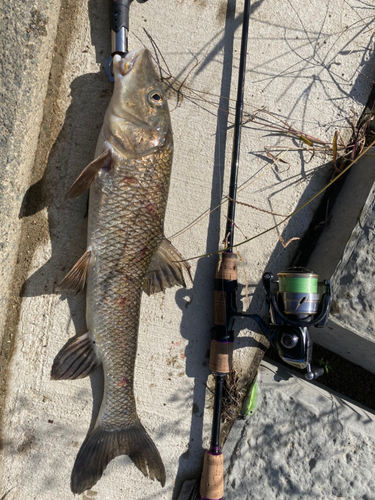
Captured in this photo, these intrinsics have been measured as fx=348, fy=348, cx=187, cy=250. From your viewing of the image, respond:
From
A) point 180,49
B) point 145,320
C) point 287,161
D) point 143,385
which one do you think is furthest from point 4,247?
point 287,161

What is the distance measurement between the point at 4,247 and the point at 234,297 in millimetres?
1528

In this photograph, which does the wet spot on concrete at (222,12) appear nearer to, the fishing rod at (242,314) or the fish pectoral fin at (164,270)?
the fishing rod at (242,314)

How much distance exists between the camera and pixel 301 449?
2.48 meters

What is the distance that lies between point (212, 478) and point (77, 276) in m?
1.63

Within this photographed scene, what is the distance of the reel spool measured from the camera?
2.06 m

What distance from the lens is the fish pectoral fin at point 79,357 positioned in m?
2.23

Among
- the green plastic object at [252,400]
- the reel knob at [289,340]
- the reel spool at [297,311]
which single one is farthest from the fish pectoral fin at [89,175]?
the green plastic object at [252,400]

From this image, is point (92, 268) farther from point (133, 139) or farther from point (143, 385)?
point (143, 385)

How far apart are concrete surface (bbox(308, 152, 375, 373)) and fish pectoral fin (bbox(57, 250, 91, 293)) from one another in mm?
1607

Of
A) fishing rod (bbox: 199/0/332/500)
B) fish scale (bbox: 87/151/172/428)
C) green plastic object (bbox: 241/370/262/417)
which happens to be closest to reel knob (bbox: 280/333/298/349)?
fishing rod (bbox: 199/0/332/500)

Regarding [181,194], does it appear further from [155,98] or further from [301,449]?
[301,449]

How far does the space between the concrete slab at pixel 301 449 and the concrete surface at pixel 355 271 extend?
0.49 m

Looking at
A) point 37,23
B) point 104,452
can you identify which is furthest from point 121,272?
point 37,23

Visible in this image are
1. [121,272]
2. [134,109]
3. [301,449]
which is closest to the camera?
[134,109]
